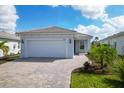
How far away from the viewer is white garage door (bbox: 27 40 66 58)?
2097 centimetres

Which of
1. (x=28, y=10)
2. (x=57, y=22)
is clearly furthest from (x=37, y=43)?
(x=57, y=22)

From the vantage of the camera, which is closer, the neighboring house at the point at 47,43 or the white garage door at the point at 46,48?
the neighboring house at the point at 47,43

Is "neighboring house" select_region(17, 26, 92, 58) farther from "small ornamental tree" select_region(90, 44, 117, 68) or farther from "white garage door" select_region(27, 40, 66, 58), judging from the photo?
"small ornamental tree" select_region(90, 44, 117, 68)

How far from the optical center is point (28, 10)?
24297 mm

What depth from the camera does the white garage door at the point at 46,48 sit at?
68.8 ft

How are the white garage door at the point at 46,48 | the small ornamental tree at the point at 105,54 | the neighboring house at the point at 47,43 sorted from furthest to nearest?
the white garage door at the point at 46,48 < the neighboring house at the point at 47,43 < the small ornamental tree at the point at 105,54

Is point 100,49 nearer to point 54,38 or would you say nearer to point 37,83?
point 37,83

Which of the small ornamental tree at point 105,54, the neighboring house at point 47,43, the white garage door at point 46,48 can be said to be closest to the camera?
the small ornamental tree at point 105,54

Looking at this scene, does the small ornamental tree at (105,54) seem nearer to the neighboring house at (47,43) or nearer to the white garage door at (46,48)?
the neighboring house at (47,43)

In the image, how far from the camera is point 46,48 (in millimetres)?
21141

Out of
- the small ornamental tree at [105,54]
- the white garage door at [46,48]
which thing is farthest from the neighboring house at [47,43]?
the small ornamental tree at [105,54]

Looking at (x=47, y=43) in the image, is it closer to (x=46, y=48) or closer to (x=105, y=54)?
(x=46, y=48)

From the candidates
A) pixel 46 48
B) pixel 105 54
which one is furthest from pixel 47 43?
pixel 105 54
